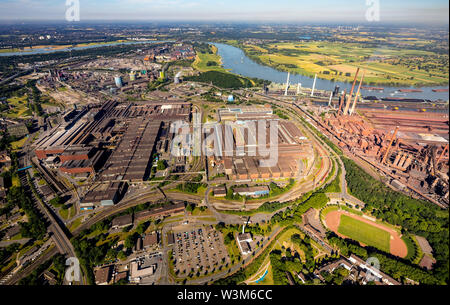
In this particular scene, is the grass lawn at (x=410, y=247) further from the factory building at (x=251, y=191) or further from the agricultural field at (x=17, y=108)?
the agricultural field at (x=17, y=108)

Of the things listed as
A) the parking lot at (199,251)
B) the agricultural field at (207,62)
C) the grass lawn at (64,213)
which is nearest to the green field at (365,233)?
the parking lot at (199,251)

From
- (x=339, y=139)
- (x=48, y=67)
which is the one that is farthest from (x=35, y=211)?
(x=48, y=67)

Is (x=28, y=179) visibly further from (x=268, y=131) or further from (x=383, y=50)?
(x=383, y=50)

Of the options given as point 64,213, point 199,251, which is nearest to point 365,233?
point 199,251

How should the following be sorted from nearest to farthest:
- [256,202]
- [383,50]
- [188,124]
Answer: [256,202] → [383,50] → [188,124]

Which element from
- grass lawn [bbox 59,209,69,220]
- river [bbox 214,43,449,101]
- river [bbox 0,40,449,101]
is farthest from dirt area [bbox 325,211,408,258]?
river [bbox 214,43,449,101]
